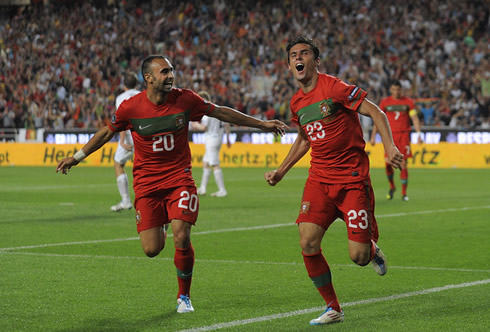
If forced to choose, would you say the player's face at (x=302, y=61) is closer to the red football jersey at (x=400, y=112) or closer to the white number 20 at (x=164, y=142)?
the white number 20 at (x=164, y=142)

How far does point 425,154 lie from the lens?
3166 cm

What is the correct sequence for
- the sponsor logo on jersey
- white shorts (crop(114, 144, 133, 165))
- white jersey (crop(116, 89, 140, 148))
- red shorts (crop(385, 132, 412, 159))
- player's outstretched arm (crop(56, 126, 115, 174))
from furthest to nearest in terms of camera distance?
1. red shorts (crop(385, 132, 412, 159))
2. white shorts (crop(114, 144, 133, 165))
3. white jersey (crop(116, 89, 140, 148))
4. player's outstretched arm (crop(56, 126, 115, 174))
5. the sponsor logo on jersey

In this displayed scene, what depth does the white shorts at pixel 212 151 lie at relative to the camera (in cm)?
2056

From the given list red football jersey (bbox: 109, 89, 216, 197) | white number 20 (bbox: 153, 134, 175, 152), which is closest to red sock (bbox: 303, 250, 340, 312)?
red football jersey (bbox: 109, 89, 216, 197)

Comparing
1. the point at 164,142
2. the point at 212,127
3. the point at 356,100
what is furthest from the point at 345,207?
the point at 212,127

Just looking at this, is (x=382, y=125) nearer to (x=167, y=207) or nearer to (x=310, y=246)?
(x=310, y=246)

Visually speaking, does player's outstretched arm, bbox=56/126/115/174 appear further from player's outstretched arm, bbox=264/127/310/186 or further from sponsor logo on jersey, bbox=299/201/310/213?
sponsor logo on jersey, bbox=299/201/310/213

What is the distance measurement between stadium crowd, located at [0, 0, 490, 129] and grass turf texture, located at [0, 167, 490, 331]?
19090mm

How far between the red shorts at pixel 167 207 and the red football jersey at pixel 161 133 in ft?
0.20

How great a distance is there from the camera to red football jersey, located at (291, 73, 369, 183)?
277 inches

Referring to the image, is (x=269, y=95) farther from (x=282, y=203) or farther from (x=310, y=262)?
(x=310, y=262)

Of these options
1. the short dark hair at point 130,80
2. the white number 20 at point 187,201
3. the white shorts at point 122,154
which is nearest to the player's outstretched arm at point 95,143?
the white number 20 at point 187,201

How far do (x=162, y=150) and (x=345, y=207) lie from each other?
164cm

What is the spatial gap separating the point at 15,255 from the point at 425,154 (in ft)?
74.9
